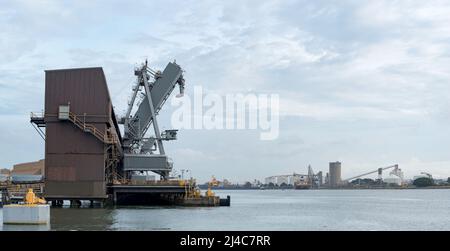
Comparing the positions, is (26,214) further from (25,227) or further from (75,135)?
(75,135)

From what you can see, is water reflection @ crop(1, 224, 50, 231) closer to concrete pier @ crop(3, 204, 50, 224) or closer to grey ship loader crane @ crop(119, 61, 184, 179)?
concrete pier @ crop(3, 204, 50, 224)

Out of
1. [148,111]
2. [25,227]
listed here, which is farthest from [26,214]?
[148,111]

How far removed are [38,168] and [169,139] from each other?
4186 centimetres

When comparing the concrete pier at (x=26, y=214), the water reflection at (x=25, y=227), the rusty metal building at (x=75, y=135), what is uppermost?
the rusty metal building at (x=75, y=135)

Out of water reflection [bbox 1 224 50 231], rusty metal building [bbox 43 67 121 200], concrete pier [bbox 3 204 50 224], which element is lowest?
water reflection [bbox 1 224 50 231]

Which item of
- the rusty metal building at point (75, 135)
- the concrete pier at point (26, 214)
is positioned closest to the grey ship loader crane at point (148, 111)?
the rusty metal building at point (75, 135)

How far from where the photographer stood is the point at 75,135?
5781 cm

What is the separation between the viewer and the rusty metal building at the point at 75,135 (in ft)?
188

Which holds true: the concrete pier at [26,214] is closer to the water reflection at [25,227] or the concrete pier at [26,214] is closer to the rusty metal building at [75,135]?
the water reflection at [25,227]

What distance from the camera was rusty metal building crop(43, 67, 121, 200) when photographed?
188ft

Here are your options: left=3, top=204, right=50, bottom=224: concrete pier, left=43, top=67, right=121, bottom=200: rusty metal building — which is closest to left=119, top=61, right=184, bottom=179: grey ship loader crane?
left=43, top=67, right=121, bottom=200: rusty metal building

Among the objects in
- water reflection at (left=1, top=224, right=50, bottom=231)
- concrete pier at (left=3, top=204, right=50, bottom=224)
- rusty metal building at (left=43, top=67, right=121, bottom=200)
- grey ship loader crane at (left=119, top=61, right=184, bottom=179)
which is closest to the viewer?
water reflection at (left=1, top=224, right=50, bottom=231)

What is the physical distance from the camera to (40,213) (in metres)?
35.3
